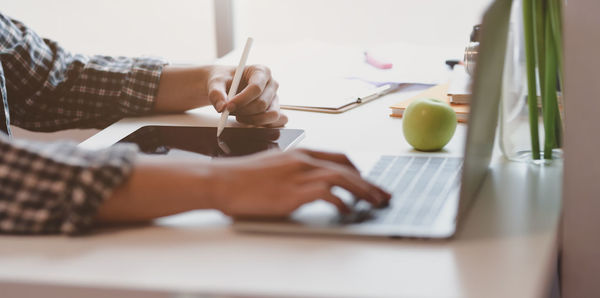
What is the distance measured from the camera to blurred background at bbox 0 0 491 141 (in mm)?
2646

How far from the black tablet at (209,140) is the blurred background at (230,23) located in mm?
1565

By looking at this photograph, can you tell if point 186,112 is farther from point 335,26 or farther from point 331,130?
point 335,26

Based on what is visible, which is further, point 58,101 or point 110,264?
point 58,101

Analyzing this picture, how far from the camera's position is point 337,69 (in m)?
1.60

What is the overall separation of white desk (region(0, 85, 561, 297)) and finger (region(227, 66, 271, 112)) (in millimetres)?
418

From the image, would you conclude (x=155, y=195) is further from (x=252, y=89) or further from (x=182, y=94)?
(x=182, y=94)

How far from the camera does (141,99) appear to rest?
1.32 m

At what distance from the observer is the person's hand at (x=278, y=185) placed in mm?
708

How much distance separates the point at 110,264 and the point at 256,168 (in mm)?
170

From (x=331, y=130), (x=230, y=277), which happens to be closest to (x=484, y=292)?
(x=230, y=277)

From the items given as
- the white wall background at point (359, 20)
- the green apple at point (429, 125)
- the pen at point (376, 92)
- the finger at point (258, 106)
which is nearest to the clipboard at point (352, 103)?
the pen at point (376, 92)

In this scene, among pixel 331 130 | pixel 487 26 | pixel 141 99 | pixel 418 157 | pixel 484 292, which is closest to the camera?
pixel 484 292

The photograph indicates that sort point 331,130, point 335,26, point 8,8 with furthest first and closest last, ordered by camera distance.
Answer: point 335,26 < point 8,8 < point 331,130

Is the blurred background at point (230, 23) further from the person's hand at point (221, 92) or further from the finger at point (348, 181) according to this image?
the finger at point (348, 181)
